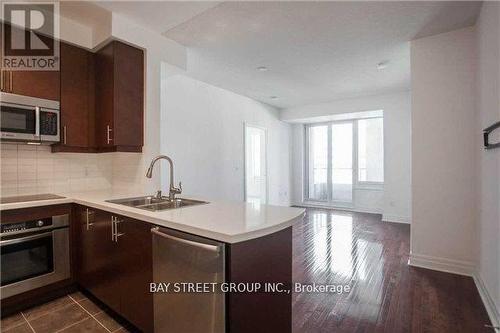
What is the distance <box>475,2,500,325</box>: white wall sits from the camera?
1861 mm

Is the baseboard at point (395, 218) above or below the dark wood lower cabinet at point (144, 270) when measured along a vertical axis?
below

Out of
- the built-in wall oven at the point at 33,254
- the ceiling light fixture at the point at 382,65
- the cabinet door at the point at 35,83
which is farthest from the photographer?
the ceiling light fixture at the point at 382,65

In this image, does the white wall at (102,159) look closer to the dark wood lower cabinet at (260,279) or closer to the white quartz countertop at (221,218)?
the white quartz countertop at (221,218)

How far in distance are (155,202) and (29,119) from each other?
1.31 meters

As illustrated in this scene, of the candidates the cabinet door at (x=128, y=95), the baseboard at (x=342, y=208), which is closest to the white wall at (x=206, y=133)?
the cabinet door at (x=128, y=95)

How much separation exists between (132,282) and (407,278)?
2.58 meters

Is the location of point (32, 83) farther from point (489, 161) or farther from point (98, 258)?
point (489, 161)

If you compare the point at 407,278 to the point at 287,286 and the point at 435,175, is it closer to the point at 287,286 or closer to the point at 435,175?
the point at 435,175

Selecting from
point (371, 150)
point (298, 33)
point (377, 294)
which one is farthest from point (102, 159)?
point (371, 150)

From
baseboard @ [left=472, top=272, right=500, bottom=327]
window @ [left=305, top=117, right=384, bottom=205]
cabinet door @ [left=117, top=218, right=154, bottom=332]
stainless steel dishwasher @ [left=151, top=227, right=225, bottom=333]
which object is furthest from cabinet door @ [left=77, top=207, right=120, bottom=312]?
window @ [left=305, top=117, right=384, bottom=205]

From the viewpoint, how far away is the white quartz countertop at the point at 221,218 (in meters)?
1.18

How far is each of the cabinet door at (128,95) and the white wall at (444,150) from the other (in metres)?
3.04

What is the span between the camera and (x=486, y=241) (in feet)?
7.09

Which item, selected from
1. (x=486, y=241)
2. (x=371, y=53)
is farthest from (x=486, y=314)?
(x=371, y=53)
